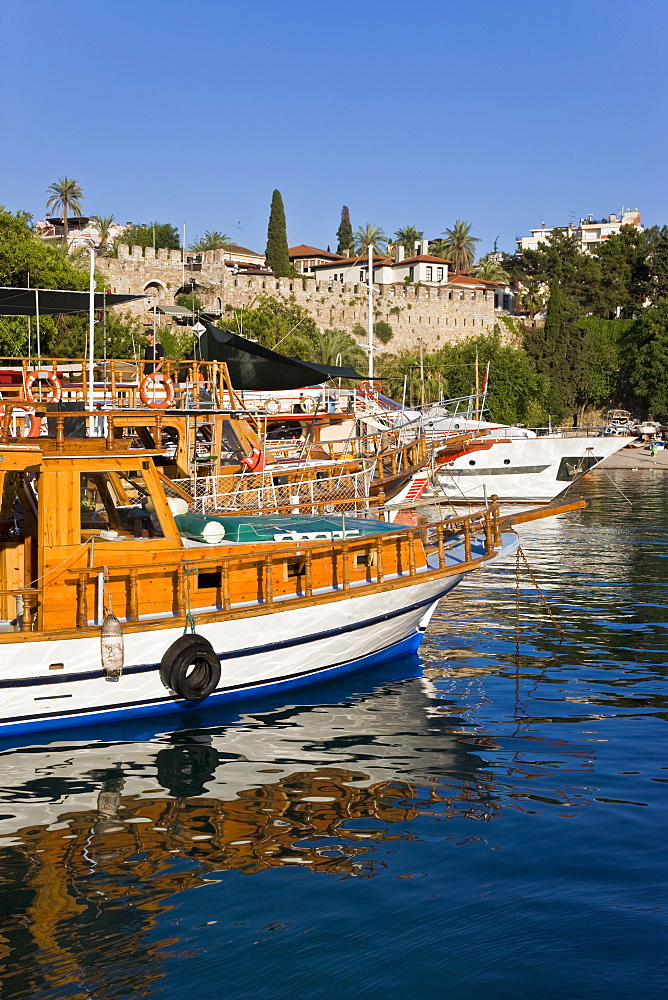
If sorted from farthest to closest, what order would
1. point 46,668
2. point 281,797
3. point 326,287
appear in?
point 326,287 < point 46,668 < point 281,797

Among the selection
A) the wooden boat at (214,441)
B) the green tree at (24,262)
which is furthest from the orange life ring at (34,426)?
the green tree at (24,262)

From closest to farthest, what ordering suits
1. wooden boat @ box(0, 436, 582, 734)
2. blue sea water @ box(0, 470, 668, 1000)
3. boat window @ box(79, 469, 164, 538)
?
1. blue sea water @ box(0, 470, 668, 1000)
2. wooden boat @ box(0, 436, 582, 734)
3. boat window @ box(79, 469, 164, 538)

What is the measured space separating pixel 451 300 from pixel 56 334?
1666 inches

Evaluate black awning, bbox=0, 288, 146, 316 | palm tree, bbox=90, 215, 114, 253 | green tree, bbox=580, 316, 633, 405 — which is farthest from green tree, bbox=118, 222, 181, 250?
black awning, bbox=0, 288, 146, 316

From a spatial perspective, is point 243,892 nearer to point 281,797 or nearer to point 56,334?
point 281,797

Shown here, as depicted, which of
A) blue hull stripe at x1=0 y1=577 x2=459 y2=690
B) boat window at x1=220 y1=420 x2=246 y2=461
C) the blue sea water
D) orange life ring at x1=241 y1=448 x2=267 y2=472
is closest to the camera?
the blue sea water

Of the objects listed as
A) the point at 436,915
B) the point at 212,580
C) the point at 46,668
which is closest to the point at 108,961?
the point at 436,915

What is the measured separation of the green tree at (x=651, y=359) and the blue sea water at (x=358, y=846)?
63.4 meters

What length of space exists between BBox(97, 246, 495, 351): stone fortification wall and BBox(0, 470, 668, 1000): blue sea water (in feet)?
152

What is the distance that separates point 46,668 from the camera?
10.8 meters

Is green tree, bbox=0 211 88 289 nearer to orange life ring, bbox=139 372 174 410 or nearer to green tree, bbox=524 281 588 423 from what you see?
orange life ring, bbox=139 372 174 410

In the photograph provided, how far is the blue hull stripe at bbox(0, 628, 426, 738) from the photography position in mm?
11023

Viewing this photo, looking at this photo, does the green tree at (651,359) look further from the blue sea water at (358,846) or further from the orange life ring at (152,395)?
the blue sea water at (358,846)

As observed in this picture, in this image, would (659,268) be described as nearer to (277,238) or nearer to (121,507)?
(277,238)
